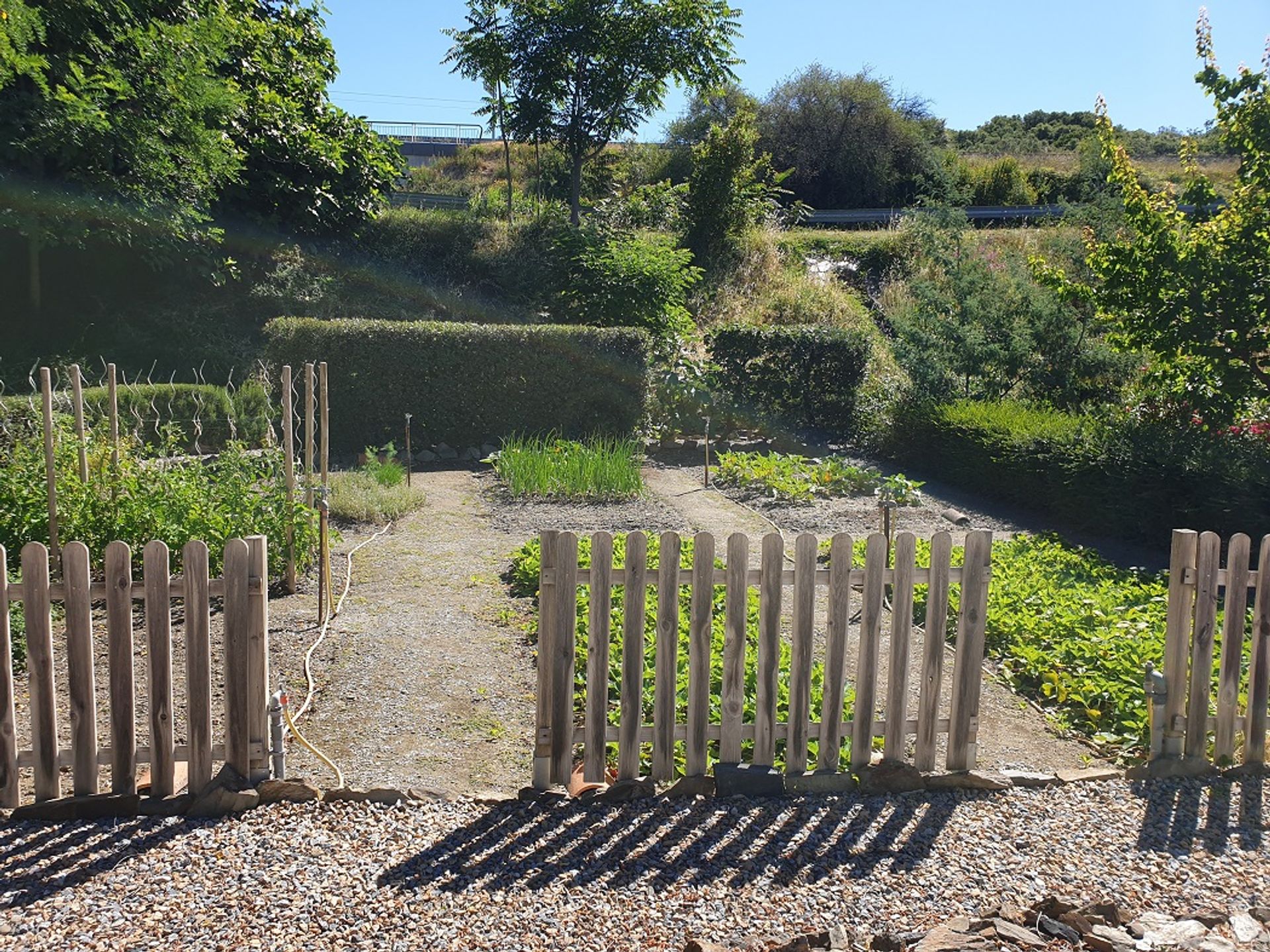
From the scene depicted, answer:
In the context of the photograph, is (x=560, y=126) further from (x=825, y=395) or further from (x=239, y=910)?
(x=239, y=910)

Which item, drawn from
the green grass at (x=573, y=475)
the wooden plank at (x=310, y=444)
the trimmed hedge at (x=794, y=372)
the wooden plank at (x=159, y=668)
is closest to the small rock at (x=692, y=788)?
the wooden plank at (x=159, y=668)

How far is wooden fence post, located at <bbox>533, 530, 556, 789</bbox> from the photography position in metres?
4.00

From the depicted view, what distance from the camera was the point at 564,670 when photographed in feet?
13.3

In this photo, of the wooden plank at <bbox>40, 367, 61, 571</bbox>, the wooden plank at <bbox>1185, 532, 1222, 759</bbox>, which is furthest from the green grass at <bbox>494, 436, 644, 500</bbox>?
the wooden plank at <bbox>1185, 532, 1222, 759</bbox>

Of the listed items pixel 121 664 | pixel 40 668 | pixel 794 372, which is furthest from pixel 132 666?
pixel 794 372

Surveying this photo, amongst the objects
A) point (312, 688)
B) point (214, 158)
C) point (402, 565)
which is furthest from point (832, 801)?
point (214, 158)

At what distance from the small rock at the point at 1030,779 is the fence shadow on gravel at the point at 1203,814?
33 cm

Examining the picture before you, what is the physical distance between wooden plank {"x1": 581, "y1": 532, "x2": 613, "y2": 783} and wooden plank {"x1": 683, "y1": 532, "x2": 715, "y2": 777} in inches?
13.2

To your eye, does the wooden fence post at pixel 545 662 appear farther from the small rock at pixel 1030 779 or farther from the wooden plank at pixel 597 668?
the small rock at pixel 1030 779

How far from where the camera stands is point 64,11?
50.6ft

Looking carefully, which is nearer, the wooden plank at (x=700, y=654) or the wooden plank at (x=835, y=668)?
the wooden plank at (x=700, y=654)

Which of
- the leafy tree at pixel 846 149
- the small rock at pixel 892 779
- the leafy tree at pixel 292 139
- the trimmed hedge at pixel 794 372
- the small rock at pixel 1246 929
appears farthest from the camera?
the leafy tree at pixel 846 149

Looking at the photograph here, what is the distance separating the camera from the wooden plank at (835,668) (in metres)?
4.20

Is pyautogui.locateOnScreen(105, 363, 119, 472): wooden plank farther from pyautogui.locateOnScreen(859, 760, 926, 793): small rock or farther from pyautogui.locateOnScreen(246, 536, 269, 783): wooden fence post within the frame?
pyautogui.locateOnScreen(859, 760, 926, 793): small rock
